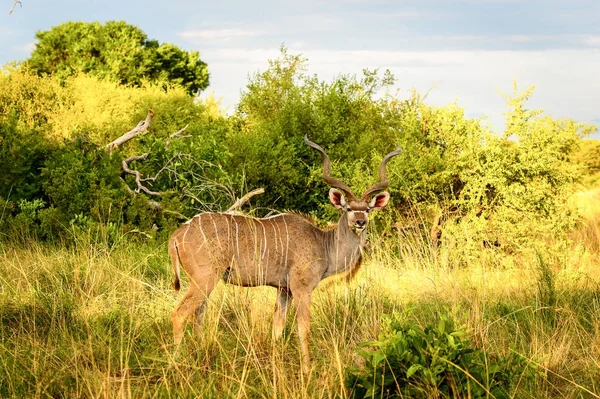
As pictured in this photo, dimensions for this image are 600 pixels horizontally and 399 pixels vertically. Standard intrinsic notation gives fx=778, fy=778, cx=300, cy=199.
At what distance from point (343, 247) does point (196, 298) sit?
1.25m

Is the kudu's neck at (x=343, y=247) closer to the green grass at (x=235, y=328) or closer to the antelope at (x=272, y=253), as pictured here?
the antelope at (x=272, y=253)

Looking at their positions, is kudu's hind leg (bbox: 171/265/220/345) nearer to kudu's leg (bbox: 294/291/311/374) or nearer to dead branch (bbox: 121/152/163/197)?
kudu's leg (bbox: 294/291/311/374)

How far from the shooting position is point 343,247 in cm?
586

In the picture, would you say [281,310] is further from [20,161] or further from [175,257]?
[20,161]

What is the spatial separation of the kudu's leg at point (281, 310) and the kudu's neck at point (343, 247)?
0.42 metres

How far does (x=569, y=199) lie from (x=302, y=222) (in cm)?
549

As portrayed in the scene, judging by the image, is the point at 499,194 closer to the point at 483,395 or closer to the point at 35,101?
the point at 483,395

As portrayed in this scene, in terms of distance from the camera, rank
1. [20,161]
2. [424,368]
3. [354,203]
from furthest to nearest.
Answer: [20,161]
[354,203]
[424,368]

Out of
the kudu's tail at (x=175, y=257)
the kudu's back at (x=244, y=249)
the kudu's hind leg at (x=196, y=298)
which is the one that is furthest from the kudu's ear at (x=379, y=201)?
the kudu's tail at (x=175, y=257)

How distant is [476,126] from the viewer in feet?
33.9

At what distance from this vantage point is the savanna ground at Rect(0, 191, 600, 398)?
406 centimetres

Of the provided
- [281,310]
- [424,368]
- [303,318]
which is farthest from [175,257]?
[424,368]

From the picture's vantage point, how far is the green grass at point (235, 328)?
4.06 metres

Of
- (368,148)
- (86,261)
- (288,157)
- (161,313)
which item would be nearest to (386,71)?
(368,148)
